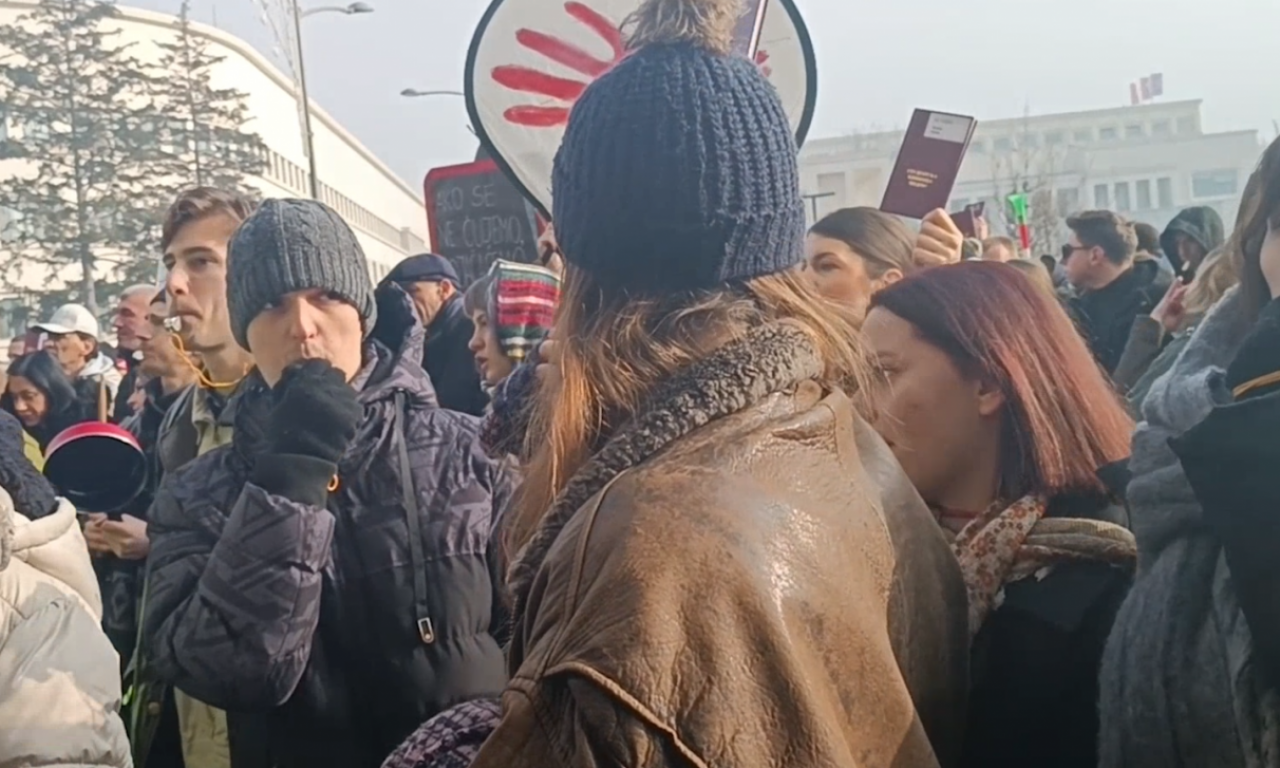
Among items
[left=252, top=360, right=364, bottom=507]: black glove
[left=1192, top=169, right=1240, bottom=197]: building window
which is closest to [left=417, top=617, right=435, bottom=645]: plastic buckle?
[left=252, top=360, right=364, bottom=507]: black glove

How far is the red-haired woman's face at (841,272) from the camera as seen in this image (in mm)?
4109

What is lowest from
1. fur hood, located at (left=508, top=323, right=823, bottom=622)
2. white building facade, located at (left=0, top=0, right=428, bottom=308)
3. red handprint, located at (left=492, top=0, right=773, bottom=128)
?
fur hood, located at (left=508, top=323, right=823, bottom=622)

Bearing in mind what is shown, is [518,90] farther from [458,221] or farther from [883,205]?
[458,221]

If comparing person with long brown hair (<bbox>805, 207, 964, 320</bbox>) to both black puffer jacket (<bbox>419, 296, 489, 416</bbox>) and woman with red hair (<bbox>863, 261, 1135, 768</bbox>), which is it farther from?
black puffer jacket (<bbox>419, 296, 489, 416</bbox>)

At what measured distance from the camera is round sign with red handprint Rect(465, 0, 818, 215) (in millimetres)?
3092

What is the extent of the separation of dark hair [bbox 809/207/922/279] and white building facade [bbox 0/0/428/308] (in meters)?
29.8

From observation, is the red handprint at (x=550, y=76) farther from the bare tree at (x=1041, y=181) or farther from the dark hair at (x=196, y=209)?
the bare tree at (x=1041, y=181)

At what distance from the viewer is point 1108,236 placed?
7.57m

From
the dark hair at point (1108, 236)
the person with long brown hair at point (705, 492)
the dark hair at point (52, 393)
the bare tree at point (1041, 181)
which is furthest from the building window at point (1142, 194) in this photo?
the person with long brown hair at point (705, 492)

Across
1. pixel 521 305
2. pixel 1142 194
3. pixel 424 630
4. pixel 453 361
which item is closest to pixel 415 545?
pixel 424 630

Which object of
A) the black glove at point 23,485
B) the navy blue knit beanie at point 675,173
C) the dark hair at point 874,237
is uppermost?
the navy blue knit beanie at point 675,173

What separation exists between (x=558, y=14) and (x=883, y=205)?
4.85ft

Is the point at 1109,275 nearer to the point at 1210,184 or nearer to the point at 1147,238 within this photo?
the point at 1147,238

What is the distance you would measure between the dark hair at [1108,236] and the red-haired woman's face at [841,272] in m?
3.83
